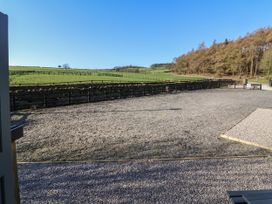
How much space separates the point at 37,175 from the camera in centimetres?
477

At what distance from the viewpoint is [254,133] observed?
8352 mm

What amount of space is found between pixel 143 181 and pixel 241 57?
64778mm

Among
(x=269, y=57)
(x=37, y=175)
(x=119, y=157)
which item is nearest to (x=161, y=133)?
(x=119, y=157)

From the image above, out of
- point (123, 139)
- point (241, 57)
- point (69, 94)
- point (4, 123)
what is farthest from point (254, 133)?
point (241, 57)

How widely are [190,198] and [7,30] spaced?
3356 mm

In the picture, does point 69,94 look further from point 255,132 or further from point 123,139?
point 255,132

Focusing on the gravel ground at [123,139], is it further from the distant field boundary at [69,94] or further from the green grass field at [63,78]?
the green grass field at [63,78]

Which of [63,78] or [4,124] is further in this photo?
[63,78]

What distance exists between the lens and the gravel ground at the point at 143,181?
3.91 meters

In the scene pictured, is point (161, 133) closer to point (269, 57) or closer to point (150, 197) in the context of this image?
point (150, 197)

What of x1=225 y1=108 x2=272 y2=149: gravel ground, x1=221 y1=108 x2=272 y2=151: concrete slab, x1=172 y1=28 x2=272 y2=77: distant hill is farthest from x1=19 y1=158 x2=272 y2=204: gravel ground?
x1=172 y1=28 x2=272 y2=77: distant hill

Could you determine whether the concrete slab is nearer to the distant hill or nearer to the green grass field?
the green grass field

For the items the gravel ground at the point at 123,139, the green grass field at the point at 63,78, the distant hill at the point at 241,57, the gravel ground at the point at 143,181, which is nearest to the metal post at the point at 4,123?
the gravel ground at the point at 143,181

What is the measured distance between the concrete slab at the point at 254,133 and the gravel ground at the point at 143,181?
1581mm
